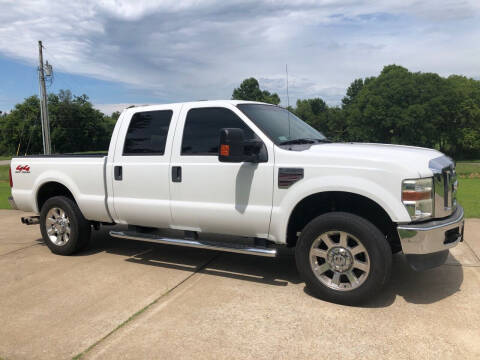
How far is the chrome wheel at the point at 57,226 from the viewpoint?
576 cm

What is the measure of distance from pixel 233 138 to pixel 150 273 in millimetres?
2098

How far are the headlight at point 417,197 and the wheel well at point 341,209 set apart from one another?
44cm

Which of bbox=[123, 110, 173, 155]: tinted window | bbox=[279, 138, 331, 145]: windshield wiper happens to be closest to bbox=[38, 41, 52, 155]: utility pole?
bbox=[123, 110, 173, 155]: tinted window

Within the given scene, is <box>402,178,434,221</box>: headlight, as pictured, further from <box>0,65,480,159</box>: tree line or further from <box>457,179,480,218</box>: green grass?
<box>0,65,480,159</box>: tree line

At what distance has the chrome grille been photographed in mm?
3693

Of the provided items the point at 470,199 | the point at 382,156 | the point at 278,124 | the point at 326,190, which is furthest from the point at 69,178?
the point at 470,199

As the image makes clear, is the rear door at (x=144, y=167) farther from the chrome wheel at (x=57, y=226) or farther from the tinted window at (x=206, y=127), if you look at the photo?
the chrome wheel at (x=57, y=226)

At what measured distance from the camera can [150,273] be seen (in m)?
4.89

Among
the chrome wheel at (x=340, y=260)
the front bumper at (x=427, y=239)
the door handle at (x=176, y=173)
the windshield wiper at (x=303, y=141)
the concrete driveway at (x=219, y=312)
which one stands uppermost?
the windshield wiper at (x=303, y=141)

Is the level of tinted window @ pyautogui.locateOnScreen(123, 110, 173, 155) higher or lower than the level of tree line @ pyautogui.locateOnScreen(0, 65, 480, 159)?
lower

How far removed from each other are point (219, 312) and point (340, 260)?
125 cm

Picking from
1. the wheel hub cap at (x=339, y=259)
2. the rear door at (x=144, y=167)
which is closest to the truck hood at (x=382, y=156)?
the wheel hub cap at (x=339, y=259)

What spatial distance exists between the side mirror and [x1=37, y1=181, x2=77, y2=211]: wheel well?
2902 mm

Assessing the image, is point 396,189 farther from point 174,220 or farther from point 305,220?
point 174,220
